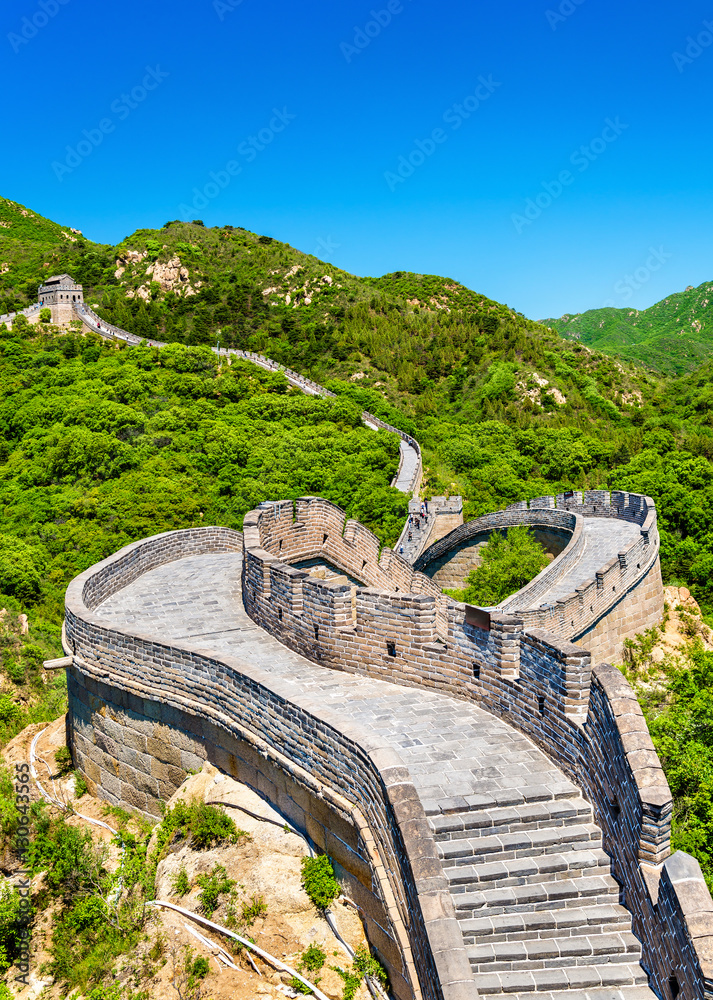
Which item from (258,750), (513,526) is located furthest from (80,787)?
(513,526)

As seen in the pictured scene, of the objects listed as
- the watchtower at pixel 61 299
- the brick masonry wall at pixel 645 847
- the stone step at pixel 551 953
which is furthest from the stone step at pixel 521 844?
the watchtower at pixel 61 299

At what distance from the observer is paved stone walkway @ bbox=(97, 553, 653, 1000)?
4691 millimetres

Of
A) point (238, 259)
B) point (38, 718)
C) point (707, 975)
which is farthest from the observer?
point (238, 259)

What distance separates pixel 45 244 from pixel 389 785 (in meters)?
97.9

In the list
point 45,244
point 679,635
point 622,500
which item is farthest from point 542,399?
point 45,244

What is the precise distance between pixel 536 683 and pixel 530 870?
161 centimetres

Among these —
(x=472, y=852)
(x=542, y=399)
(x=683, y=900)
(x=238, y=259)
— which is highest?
(x=238, y=259)

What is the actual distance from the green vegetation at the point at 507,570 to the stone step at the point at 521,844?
570 inches

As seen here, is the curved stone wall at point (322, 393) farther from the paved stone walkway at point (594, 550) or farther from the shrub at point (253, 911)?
the shrub at point (253, 911)

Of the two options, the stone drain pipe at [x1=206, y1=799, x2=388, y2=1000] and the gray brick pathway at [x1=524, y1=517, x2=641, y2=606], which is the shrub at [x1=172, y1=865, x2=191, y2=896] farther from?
the gray brick pathway at [x1=524, y1=517, x2=641, y2=606]

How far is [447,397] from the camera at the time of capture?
5972cm

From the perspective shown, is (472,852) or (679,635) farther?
(679,635)

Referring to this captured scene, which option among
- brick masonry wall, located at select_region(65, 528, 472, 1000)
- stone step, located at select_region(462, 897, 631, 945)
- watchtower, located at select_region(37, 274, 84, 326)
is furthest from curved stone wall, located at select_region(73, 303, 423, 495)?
stone step, located at select_region(462, 897, 631, 945)

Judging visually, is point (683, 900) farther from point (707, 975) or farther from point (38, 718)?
point (38, 718)
